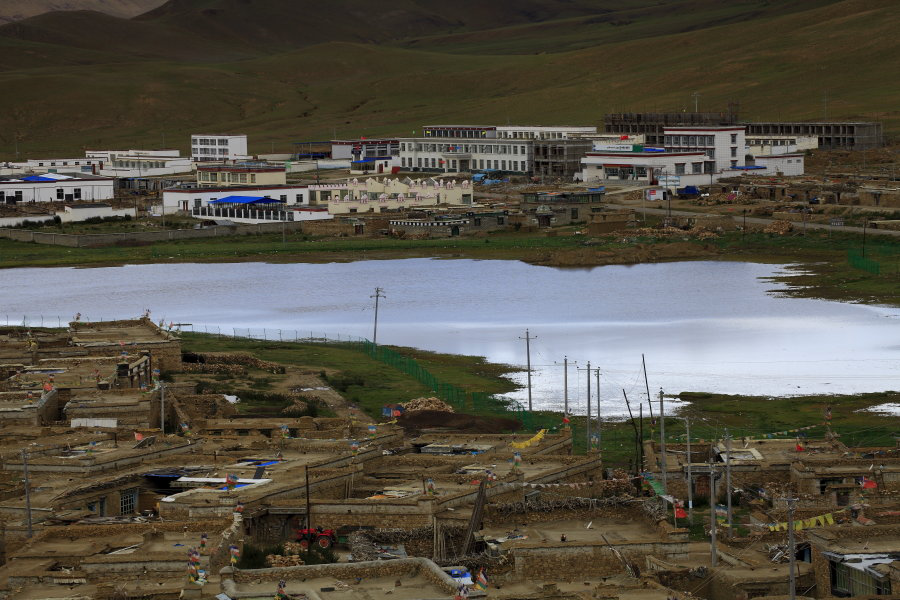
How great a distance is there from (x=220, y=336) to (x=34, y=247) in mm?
41546

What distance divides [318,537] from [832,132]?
120 metres

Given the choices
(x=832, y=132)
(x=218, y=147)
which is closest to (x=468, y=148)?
(x=218, y=147)

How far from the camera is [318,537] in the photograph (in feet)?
85.6

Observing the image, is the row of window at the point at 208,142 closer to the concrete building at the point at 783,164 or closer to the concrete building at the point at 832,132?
the concrete building at the point at 832,132

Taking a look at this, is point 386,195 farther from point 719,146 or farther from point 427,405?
point 427,405

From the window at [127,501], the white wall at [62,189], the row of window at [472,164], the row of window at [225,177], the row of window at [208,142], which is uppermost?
the row of window at [208,142]

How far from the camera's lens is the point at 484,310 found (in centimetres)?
6919

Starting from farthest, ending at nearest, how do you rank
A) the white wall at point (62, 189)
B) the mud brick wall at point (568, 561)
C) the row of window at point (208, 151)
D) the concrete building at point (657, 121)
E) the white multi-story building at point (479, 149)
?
the row of window at point (208, 151) < the concrete building at point (657, 121) < the white multi-story building at point (479, 149) < the white wall at point (62, 189) < the mud brick wall at point (568, 561)

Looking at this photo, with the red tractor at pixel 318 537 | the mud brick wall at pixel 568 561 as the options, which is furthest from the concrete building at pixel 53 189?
the mud brick wall at pixel 568 561

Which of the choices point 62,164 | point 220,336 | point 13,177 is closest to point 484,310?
point 220,336

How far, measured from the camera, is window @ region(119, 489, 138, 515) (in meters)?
29.2

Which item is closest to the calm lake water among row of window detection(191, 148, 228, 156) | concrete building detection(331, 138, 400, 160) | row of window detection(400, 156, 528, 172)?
row of window detection(400, 156, 528, 172)

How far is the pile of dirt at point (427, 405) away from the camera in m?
41.5

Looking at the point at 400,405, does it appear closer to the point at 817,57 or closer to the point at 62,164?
the point at 62,164
